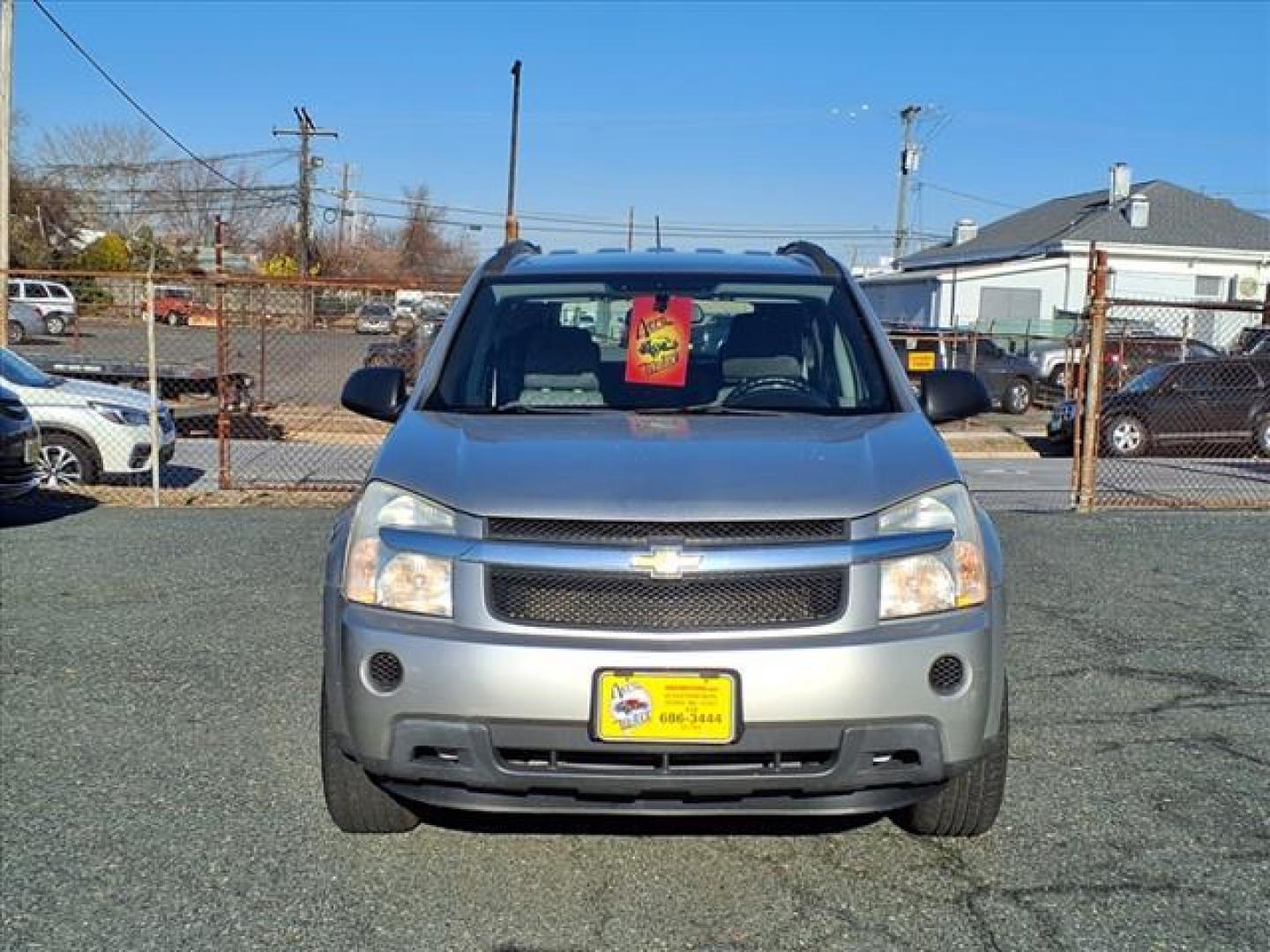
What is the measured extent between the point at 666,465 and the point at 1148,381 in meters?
17.6

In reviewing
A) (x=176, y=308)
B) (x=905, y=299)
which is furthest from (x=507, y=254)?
(x=905, y=299)

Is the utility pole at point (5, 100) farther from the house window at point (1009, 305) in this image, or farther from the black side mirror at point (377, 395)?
the house window at point (1009, 305)

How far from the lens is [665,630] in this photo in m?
3.04

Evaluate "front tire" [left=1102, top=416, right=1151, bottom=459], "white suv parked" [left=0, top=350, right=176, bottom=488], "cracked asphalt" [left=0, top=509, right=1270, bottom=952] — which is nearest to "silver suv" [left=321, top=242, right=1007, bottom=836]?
"cracked asphalt" [left=0, top=509, right=1270, bottom=952]

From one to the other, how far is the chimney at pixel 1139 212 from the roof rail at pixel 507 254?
130 feet

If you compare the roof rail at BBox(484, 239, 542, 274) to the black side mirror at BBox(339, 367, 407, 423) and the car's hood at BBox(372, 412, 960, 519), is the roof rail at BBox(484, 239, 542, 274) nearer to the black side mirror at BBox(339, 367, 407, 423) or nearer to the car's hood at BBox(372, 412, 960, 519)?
the black side mirror at BBox(339, 367, 407, 423)

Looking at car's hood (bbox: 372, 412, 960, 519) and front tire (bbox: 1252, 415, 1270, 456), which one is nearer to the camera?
car's hood (bbox: 372, 412, 960, 519)

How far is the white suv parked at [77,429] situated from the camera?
37.2 ft

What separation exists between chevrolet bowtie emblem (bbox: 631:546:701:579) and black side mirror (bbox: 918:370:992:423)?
1.58m

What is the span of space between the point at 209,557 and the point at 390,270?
245 feet

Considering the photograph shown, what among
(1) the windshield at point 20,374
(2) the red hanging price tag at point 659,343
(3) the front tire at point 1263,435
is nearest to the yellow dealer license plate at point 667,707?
Answer: (2) the red hanging price tag at point 659,343

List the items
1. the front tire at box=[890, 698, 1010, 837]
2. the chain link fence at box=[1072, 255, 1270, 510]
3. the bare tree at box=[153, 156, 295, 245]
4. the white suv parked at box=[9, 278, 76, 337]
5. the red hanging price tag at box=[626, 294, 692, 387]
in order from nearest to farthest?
the front tire at box=[890, 698, 1010, 837], the red hanging price tag at box=[626, 294, 692, 387], the chain link fence at box=[1072, 255, 1270, 510], the white suv parked at box=[9, 278, 76, 337], the bare tree at box=[153, 156, 295, 245]

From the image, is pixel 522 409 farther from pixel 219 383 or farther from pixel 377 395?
pixel 219 383

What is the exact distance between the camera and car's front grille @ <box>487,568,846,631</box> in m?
3.05
